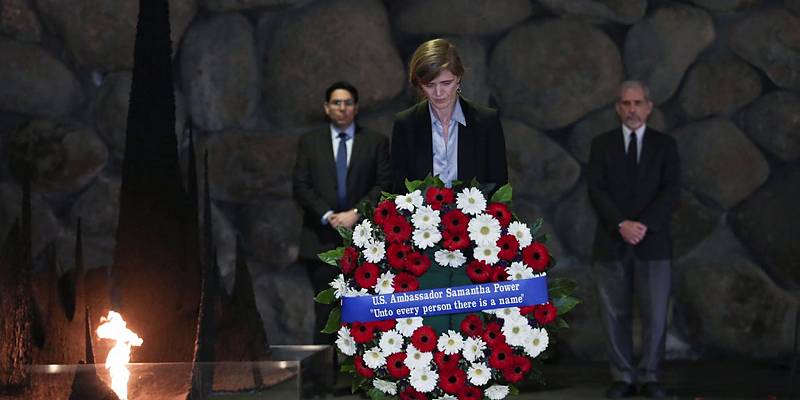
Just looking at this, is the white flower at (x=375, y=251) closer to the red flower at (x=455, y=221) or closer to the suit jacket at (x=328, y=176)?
the red flower at (x=455, y=221)

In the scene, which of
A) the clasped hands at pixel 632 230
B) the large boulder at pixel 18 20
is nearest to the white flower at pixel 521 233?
the clasped hands at pixel 632 230

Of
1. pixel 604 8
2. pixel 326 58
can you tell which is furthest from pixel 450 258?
pixel 604 8

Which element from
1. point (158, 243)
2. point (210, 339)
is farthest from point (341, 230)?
point (158, 243)

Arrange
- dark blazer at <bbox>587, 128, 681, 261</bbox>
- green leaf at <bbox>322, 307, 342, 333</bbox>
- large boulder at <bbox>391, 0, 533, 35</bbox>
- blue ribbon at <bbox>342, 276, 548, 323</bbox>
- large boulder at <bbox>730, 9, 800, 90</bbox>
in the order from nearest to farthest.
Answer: blue ribbon at <bbox>342, 276, 548, 323</bbox> < green leaf at <bbox>322, 307, 342, 333</bbox> < dark blazer at <bbox>587, 128, 681, 261</bbox> < large boulder at <bbox>730, 9, 800, 90</bbox> < large boulder at <bbox>391, 0, 533, 35</bbox>

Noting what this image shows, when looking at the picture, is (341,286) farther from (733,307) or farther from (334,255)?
(733,307)

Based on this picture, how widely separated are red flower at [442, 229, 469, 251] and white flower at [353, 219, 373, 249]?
206 mm

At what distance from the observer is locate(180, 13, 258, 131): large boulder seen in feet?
21.2

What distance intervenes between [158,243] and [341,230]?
7.26 feet

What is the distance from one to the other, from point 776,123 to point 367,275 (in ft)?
12.6

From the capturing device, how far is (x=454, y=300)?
3170 mm

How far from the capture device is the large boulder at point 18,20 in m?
6.50

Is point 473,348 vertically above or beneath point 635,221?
beneath

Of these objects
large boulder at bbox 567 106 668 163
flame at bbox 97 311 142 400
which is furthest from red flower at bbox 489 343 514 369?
large boulder at bbox 567 106 668 163

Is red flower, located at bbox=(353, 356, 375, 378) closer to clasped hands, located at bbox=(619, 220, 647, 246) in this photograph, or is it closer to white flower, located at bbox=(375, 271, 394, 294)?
white flower, located at bbox=(375, 271, 394, 294)
